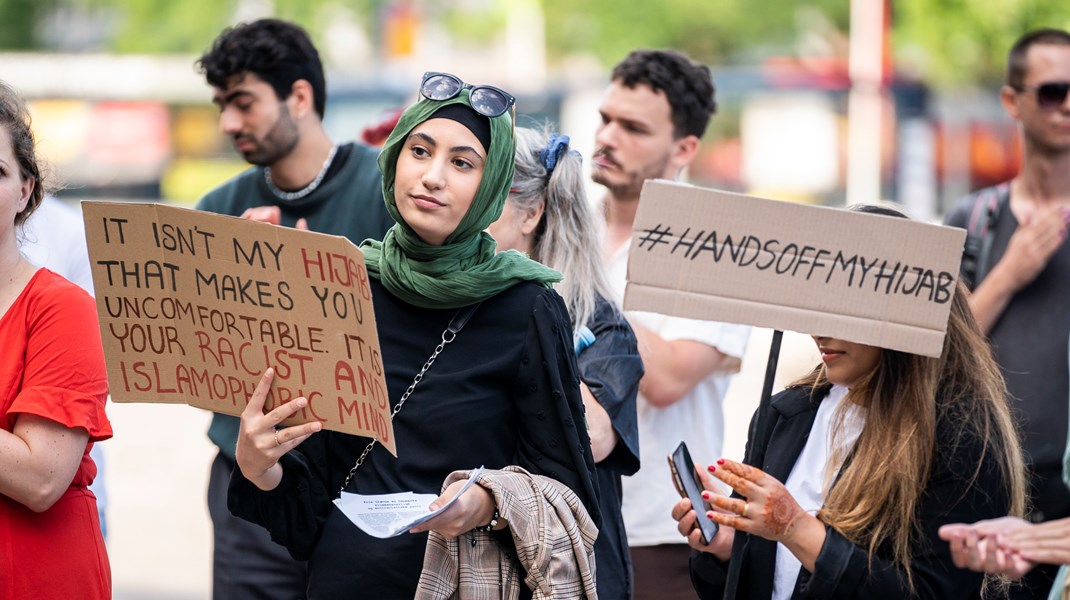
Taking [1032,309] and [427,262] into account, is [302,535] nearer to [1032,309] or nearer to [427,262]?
[427,262]

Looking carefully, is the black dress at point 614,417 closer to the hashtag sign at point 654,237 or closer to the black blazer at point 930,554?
the black blazer at point 930,554

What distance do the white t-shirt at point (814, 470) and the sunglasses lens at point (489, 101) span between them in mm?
980

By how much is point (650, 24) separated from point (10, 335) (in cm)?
2703

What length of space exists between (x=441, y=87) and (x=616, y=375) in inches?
37.7

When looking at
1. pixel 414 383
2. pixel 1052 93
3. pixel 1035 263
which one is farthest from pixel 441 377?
pixel 1052 93

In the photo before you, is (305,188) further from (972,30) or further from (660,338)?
(972,30)

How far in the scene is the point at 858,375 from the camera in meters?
3.03

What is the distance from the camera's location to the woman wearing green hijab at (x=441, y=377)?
2818 mm

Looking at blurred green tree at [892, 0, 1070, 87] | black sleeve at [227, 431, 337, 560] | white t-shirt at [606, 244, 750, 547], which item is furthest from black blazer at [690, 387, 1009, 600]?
blurred green tree at [892, 0, 1070, 87]

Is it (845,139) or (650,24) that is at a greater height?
(650,24)

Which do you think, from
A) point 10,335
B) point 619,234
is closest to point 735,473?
point 10,335

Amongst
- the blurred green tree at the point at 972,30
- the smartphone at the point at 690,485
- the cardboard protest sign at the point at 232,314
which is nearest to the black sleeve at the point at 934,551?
the smartphone at the point at 690,485

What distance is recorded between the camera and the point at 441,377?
2822 mm

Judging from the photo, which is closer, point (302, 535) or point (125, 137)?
point (302, 535)
